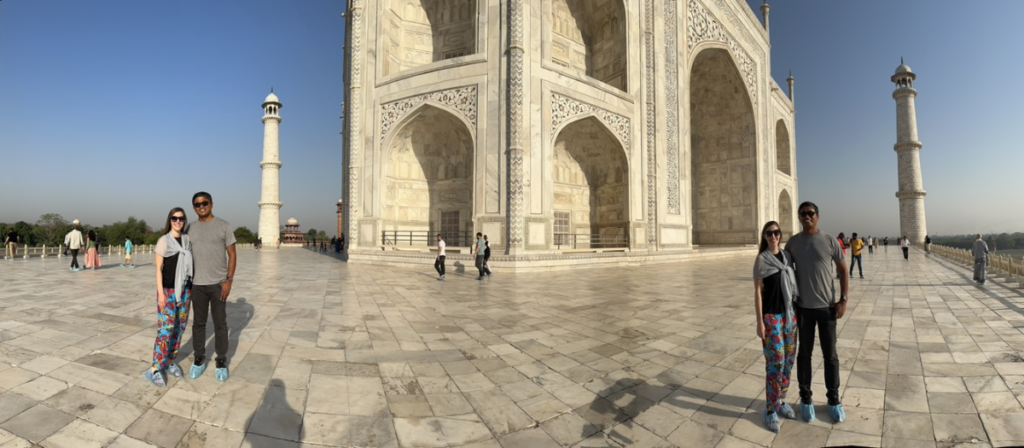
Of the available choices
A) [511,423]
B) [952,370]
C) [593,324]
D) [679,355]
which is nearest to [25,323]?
[511,423]

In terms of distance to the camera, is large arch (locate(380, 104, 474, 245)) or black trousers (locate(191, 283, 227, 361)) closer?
black trousers (locate(191, 283, 227, 361))

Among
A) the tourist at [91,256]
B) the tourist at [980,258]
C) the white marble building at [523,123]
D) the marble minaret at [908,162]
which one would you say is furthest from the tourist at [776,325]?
the marble minaret at [908,162]

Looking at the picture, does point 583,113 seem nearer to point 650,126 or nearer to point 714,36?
point 650,126

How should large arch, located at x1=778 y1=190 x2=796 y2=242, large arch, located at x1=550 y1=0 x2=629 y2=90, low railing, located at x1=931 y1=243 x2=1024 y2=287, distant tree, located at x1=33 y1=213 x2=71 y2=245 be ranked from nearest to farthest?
low railing, located at x1=931 y1=243 x2=1024 y2=287 → large arch, located at x1=550 y1=0 x2=629 y2=90 → large arch, located at x1=778 y1=190 x2=796 y2=242 → distant tree, located at x1=33 y1=213 x2=71 y2=245

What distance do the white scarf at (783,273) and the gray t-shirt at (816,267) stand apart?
0.05 m

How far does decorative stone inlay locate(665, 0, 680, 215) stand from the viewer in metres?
17.6

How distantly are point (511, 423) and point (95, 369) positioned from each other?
3.39 meters

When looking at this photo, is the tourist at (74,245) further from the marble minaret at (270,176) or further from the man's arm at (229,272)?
the marble minaret at (270,176)

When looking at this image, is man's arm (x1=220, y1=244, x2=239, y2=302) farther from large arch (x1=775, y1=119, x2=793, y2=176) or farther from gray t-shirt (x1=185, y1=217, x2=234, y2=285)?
large arch (x1=775, y1=119, x2=793, y2=176)

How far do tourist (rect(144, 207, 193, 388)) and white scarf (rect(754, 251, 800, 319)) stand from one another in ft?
13.7

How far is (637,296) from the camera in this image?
24.3ft

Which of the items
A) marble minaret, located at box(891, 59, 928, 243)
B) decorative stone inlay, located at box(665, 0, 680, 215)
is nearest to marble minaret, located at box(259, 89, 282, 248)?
decorative stone inlay, located at box(665, 0, 680, 215)

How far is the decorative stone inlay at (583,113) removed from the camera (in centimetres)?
1400

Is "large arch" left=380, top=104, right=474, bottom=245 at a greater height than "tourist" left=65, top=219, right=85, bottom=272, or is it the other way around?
"large arch" left=380, top=104, right=474, bottom=245
